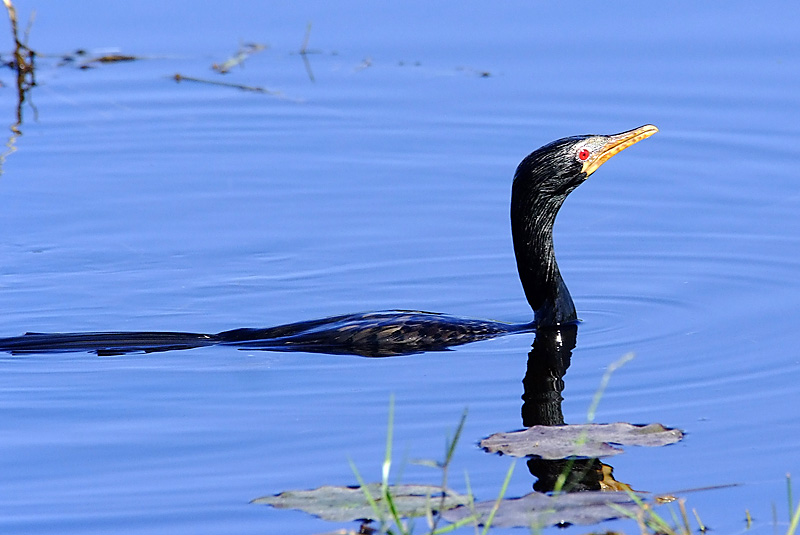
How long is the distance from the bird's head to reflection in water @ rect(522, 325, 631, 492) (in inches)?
34.3

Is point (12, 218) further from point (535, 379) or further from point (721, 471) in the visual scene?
point (721, 471)

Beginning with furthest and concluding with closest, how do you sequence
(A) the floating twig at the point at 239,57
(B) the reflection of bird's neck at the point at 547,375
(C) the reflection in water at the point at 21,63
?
(A) the floating twig at the point at 239,57
(C) the reflection in water at the point at 21,63
(B) the reflection of bird's neck at the point at 547,375

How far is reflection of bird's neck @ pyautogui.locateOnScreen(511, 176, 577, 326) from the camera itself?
7793 mm

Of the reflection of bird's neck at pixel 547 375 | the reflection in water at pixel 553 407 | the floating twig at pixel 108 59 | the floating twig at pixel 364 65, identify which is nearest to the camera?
the reflection in water at pixel 553 407

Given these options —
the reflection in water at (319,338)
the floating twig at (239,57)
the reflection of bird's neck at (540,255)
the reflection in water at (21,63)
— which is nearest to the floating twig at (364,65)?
the floating twig at (239,57)

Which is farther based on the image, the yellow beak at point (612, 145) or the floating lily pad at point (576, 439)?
the yellow beak at point (612, 145)

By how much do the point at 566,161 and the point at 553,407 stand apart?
173 cm

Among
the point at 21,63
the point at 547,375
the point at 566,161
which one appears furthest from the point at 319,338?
the point at 21,63

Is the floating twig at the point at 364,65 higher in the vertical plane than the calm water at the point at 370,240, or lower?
higher

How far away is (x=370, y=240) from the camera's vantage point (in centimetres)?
944

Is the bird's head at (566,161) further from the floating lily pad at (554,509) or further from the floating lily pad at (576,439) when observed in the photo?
the floating lily pad at (554,509)

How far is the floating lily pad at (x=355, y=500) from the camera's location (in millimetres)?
5051

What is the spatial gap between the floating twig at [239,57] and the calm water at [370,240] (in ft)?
0.36

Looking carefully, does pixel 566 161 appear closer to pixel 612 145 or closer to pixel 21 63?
pixel 612 145
